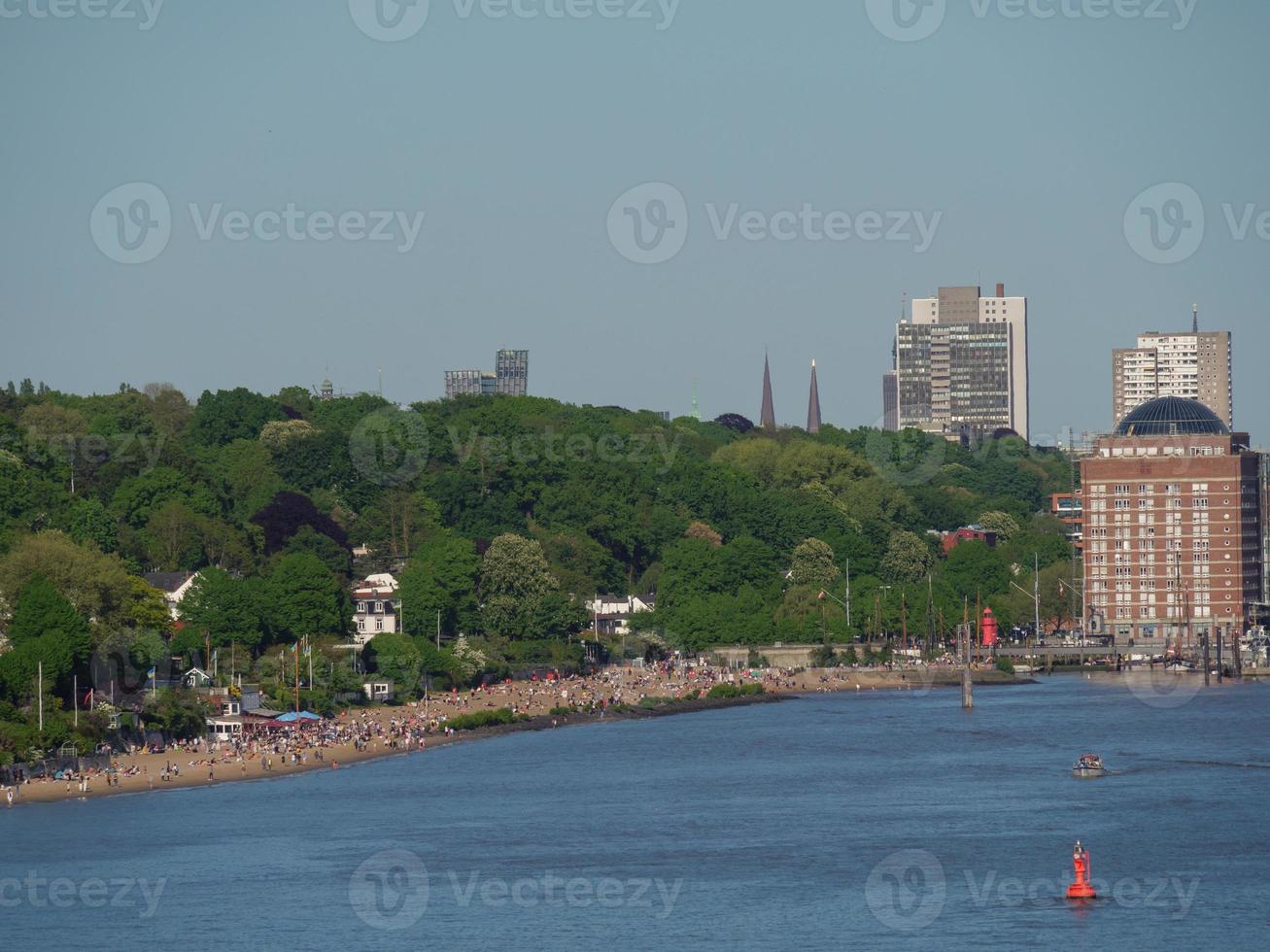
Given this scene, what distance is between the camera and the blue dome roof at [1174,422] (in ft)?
569

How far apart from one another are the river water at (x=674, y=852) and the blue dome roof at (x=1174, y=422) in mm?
67631

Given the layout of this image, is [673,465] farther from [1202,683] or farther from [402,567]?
[1202,683]

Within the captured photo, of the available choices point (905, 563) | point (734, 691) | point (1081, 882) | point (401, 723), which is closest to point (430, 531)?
point (734, 691)

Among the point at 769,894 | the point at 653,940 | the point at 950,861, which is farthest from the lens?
the point at 950,861

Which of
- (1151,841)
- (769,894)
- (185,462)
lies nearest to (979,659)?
(185,462)

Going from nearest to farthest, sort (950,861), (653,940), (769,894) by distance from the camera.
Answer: (653,940) → (769,894) → (950,861)

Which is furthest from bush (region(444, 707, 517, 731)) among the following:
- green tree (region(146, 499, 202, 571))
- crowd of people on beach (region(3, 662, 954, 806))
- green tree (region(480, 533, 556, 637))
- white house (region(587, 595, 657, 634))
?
white house (region(587, 595, 657, 634))

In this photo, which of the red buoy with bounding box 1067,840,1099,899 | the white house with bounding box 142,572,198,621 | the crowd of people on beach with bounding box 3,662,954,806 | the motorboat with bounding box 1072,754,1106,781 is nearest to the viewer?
the red buoy with bounding box 1067,840,1099,899

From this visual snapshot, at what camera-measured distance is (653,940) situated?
62125 mm

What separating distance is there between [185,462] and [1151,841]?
98357 millimetres

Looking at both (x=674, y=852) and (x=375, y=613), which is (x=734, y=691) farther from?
(x=674, y=852)

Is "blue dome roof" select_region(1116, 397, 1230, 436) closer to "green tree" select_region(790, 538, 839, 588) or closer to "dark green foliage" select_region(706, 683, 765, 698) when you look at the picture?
"green tree" select_region(790, 538, 839, 588)

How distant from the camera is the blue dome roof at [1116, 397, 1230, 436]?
173 metres

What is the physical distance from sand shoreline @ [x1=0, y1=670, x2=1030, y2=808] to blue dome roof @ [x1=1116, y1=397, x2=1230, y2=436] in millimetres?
28922
